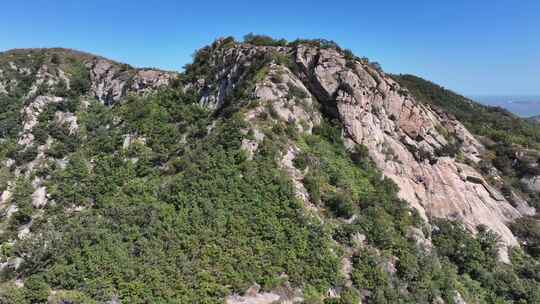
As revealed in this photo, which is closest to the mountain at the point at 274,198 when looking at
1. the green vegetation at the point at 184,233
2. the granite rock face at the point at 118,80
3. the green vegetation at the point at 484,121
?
the green vegetation at the point at 184,233

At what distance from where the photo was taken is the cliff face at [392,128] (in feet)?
111

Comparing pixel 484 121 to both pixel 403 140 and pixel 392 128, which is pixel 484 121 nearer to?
pixel 403 140

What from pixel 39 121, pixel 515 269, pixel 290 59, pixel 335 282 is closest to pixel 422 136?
pixel 515 269

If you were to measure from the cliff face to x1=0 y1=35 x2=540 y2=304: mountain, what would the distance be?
19cm

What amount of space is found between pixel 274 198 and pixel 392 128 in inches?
801

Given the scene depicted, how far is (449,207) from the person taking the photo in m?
33.0

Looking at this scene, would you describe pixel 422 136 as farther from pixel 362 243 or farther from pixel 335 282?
pixel 335 282

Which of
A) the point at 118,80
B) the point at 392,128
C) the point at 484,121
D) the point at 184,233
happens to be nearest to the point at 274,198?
the point at 184,233

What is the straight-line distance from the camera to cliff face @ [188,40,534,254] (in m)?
33.7

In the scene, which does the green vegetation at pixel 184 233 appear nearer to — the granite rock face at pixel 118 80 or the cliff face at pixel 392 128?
the cliff face at pixel 392 128

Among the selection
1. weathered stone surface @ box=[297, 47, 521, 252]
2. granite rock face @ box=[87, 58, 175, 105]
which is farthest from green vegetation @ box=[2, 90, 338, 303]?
granite rock face @ box=[87, 58, 175, 105]

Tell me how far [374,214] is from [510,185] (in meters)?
23.8

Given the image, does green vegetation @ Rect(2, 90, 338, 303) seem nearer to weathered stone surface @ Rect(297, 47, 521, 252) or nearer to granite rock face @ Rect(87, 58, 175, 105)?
weathered stone surface @ Rect(297, 47, 521, 252)

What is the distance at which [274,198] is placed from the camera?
85.7ft
